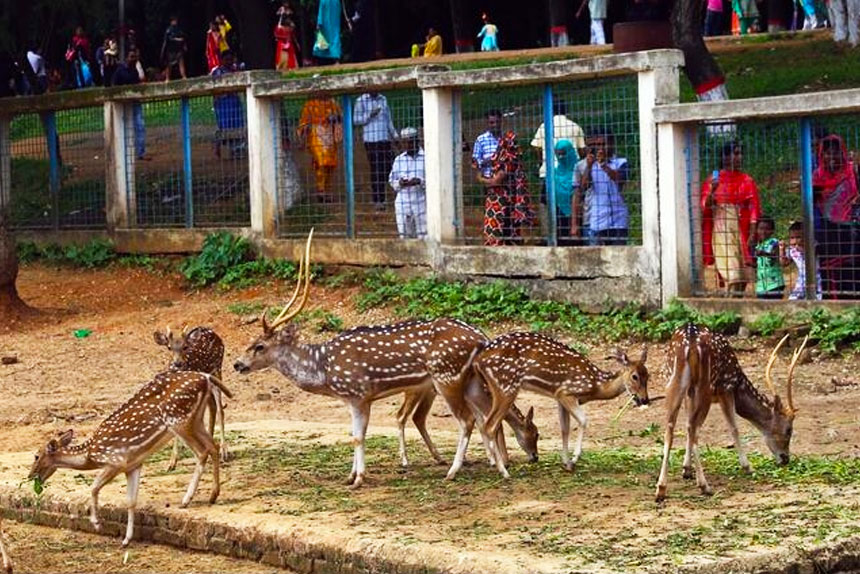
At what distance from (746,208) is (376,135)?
4.36 metres

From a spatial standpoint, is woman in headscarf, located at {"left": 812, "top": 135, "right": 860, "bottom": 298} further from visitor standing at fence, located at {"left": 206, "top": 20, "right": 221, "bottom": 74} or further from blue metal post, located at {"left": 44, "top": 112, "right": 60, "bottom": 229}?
visitor standing at fence, located at {"left": 206, "top": 20, "right": 221, "bottom": 74}

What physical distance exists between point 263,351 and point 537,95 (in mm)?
6627

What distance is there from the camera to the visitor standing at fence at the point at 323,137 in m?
19.8

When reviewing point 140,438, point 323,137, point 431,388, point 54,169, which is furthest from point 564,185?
point 54,169

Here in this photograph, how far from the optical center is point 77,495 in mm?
11852

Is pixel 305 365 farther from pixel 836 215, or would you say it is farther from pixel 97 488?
pixel 836 215

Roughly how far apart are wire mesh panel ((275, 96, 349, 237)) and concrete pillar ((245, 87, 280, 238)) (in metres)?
0.06

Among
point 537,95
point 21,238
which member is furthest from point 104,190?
point 537,95

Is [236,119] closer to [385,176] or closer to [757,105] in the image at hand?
[385,176]

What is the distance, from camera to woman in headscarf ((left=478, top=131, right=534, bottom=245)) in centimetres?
1802

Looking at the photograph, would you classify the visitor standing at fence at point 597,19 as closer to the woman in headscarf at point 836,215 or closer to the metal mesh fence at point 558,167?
the metal mesh fence at point 558,167

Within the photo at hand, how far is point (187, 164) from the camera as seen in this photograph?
21156 mm

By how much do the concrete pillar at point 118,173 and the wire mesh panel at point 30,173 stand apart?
1076 millimetres

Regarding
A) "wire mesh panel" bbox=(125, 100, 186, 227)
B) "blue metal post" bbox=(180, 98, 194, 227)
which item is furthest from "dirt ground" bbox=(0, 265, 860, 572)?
"wire mesh panel" bbox=(125, 100, 186, 227)
